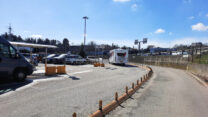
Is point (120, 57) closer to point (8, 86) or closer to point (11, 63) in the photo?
point (11, 63)

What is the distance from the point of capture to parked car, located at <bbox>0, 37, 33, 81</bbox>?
329 inches

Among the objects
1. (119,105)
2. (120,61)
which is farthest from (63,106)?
(120,61)

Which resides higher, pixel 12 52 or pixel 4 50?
pixel 4 50

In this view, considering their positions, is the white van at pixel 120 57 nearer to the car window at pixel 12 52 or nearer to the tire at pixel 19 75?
the tire at pixel 19 75

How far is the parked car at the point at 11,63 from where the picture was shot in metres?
8.36

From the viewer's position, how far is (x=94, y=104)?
18.5ft

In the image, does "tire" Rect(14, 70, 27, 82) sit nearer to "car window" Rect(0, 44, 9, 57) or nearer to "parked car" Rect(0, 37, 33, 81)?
"parked car" Rect(0, 37, 33, 81)

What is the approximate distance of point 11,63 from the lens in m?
8.73

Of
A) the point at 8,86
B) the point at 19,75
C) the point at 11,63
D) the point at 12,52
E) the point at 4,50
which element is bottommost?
the point at 8,86

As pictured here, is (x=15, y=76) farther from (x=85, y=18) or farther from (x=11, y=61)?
(x=85, y=18)

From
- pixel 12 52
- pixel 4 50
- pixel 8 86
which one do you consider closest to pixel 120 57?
pixel 12 52

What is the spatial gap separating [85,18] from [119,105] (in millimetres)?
40043

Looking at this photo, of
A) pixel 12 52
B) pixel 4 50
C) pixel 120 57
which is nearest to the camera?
pixel 4 50

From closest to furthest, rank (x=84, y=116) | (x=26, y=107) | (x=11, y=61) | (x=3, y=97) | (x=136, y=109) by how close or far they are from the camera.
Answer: (x=84, y=116), (x=26, y=107), (x=136, y=109), (x=3, y=97), (x=11, y=61)
